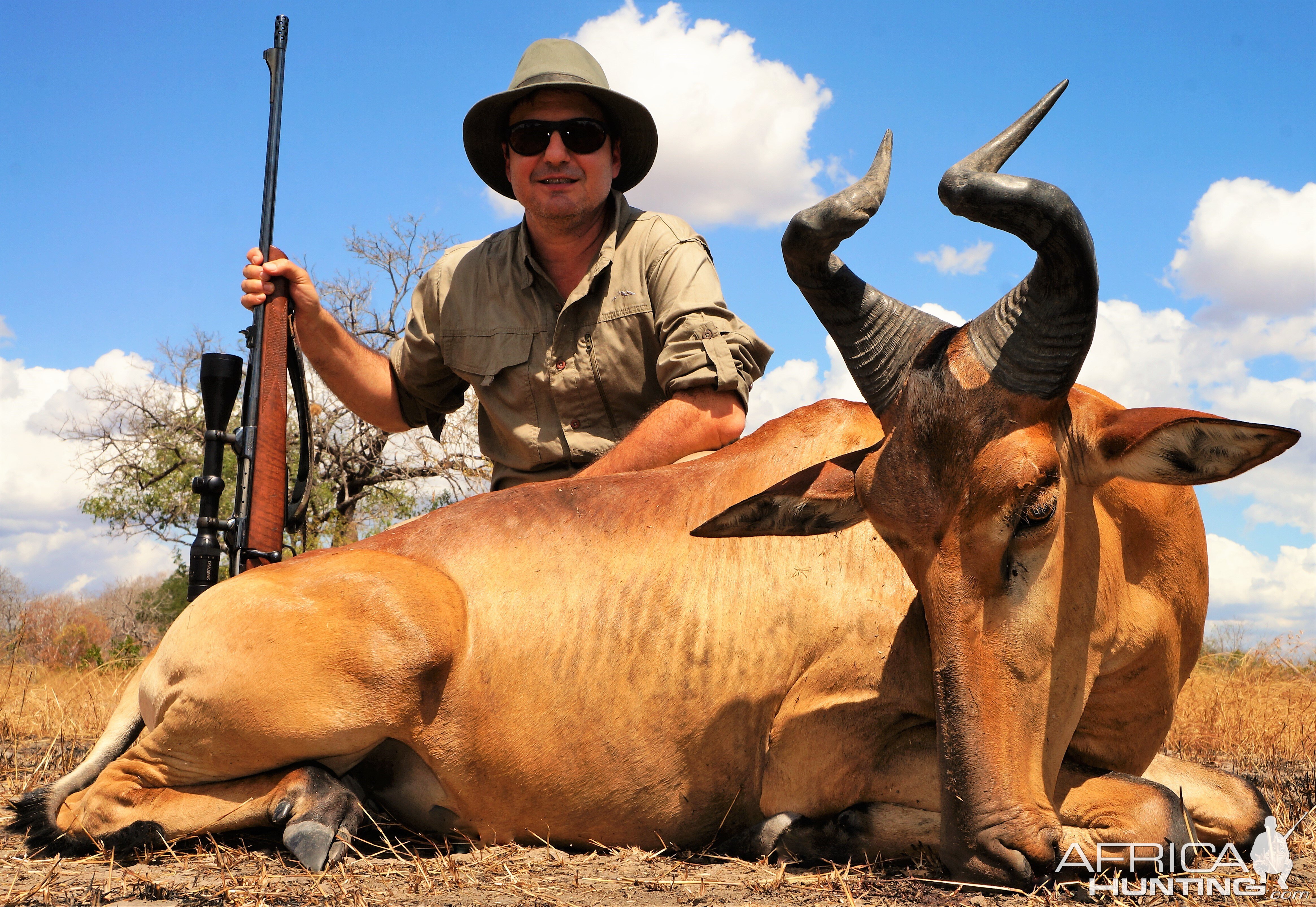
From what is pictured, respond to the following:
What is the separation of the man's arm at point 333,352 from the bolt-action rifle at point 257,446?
0.08 m

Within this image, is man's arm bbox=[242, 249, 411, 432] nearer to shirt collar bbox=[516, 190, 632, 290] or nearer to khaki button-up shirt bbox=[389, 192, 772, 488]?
khaki button-up shirt bbox=[389, 192, 772, 488]

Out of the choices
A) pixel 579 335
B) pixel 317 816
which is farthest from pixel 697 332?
pixel 317 816

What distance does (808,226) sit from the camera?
371 centimetres

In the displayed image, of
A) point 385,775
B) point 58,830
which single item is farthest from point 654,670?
point 58,830

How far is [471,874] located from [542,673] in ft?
2.54

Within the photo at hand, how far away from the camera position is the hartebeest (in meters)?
3.24

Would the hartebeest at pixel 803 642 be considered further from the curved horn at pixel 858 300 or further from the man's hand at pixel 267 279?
the man's hand at pixel 267 279

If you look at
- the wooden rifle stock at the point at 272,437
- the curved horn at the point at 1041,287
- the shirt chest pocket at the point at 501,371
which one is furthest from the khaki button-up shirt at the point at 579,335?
the curved horn at the point at 1041,287

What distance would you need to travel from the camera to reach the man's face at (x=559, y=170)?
6379 mm

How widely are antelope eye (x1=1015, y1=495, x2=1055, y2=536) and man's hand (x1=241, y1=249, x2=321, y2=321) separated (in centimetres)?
459

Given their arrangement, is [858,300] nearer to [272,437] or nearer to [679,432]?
[679,432]

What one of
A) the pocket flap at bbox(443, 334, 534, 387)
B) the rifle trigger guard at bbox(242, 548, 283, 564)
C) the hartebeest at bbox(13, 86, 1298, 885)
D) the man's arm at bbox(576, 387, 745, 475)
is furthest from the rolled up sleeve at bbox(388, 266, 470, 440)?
the hartebeest at bbox(13, 86, 1298, 885)

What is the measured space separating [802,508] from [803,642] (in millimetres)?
569

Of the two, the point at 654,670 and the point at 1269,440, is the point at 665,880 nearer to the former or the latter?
the point at 654,670
